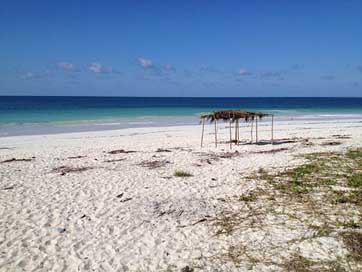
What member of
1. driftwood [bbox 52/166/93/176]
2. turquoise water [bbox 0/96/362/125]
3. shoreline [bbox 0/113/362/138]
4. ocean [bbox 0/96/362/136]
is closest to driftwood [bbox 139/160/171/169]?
driftwood [bbox 52/166/93/176]

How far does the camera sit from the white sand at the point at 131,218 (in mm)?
4070

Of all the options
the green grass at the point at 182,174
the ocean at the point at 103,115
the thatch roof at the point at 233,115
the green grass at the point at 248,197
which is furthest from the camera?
the ocean at the point at 103,115

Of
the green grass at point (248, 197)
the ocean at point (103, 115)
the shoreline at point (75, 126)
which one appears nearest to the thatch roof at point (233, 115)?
the green grass at point (248, 197)

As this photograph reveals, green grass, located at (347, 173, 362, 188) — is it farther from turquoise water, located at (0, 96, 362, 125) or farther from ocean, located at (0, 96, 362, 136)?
turquoise water, located at (0, 96, 362, 125)

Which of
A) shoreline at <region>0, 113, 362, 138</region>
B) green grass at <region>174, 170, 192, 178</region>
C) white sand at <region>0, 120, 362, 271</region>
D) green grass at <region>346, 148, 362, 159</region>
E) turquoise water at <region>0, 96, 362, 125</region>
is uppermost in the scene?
turquoise water at <region>0, 96, 362, 125</region>

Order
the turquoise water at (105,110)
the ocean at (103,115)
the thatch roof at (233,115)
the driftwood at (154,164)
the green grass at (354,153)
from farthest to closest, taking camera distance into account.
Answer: the turquoise water at (105,110), the ocean at (103,115), the thatch roof at (233,115), the green grass at (354,153), the driftwood at (154,164)

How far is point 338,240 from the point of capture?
4.39 metres

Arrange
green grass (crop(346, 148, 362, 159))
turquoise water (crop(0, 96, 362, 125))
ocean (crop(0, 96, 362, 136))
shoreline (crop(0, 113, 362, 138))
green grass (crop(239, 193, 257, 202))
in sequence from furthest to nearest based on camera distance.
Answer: turquoise water (crop(0, 96, 362, 125))
ocean (crop(0, 96, 362, 136))
shoreline (crop(0, 113, 362, 138))
green grass (crop(346, 148, 362, 159))
green grass (crop(239, 193, 257, 202))

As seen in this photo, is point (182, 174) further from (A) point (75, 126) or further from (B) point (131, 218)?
(A) point (75, 126)

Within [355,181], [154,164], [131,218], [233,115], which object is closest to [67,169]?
[154,164]

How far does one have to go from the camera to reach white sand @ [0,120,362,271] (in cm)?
407

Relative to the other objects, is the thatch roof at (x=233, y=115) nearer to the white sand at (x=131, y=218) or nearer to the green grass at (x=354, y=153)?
the white sand at (x=131, y=218)

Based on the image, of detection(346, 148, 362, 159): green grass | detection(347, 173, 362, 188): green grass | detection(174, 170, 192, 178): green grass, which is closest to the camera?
detection(347, 173, 362, 188): green grass

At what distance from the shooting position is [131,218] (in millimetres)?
5465
